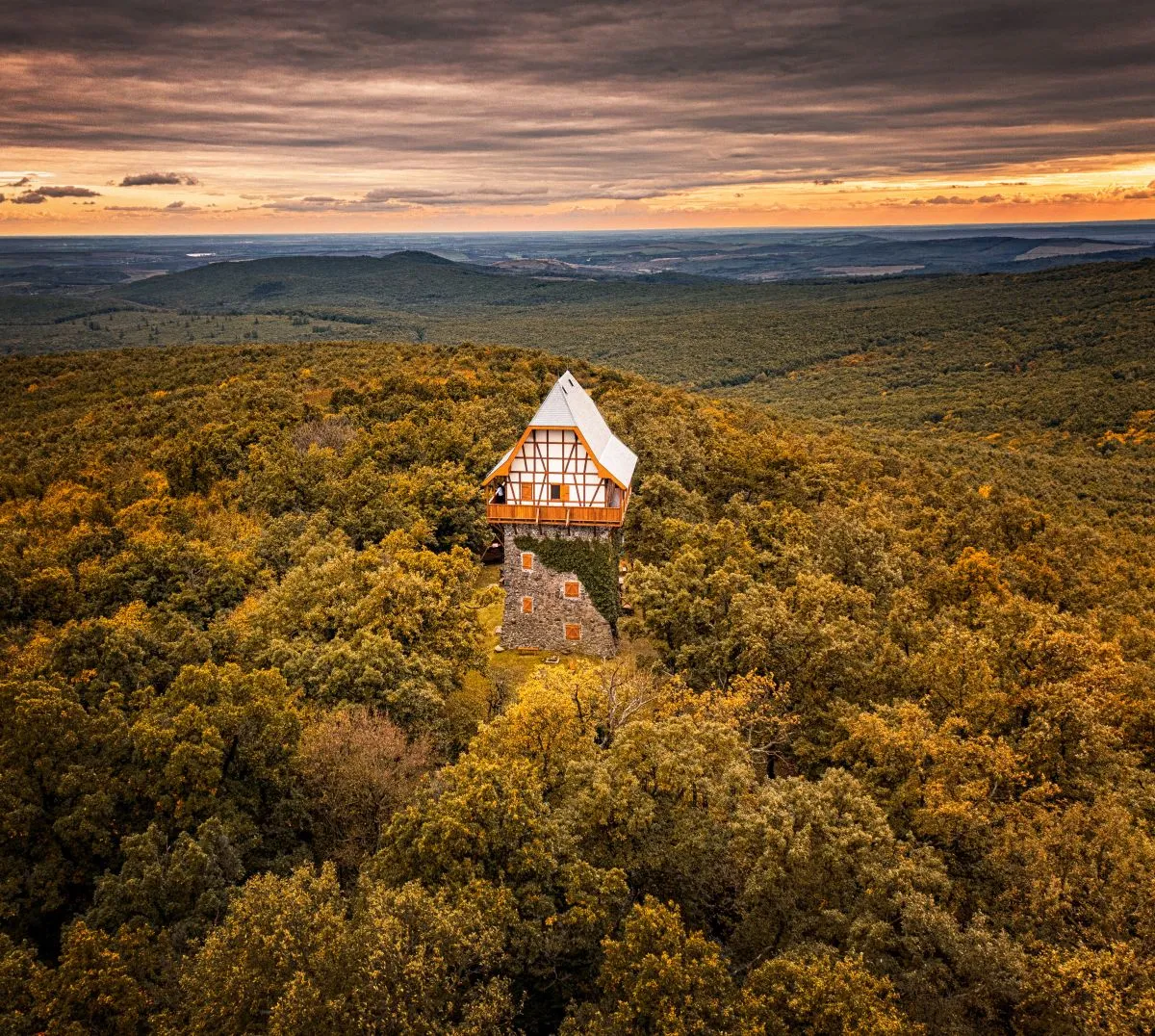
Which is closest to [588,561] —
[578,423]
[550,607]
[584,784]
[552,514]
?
[552,514]

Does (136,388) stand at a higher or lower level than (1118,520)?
higher

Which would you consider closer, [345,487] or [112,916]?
[112,916]

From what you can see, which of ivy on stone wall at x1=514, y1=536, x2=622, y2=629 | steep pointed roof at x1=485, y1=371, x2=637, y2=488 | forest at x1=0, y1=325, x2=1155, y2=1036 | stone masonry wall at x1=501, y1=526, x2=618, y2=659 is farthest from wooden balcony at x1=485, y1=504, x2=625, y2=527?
forest at x1=0, y1=325, x2=1155, y2=1036

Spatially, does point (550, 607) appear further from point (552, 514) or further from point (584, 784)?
point (584, 784)

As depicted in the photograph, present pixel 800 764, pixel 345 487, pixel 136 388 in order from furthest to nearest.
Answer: pixel 136 388 → pixel 345 487 → pixel 800 764

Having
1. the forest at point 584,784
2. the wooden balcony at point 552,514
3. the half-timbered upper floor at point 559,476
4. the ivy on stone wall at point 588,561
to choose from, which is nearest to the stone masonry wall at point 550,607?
the ivy on stone wall at point 588,561

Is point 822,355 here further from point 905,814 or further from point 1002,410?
point 905,814

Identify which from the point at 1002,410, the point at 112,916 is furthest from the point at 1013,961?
the point at 1002,410
